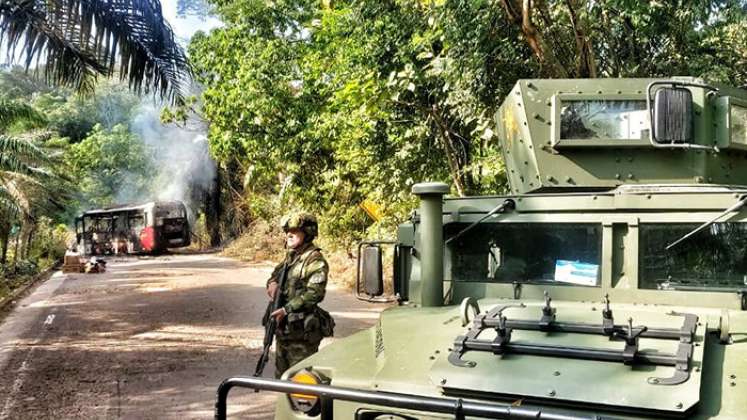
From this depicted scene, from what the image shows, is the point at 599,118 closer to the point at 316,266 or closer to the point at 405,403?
the point at 316,266

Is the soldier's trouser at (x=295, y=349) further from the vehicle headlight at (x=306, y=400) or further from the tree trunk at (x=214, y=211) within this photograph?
the tree trunk at (x=214, y=211)

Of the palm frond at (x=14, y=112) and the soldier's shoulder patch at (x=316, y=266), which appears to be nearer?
the soldier's shoulder patch at (x=316, y=266)

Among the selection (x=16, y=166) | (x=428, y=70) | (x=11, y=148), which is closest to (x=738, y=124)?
(x=428, y=70)

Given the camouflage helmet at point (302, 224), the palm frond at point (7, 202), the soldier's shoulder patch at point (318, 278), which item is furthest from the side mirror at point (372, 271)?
the palm frond at point (7, 202)

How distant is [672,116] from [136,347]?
754 centimetres

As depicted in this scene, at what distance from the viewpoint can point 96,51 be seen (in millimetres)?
7965

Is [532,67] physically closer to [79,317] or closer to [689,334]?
[689,334]

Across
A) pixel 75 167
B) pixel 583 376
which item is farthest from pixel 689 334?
pixel 75 167

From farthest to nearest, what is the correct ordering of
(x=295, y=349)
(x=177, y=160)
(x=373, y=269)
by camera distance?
(x=177, y=160) → (x=295, y=349) → (x=373, y=269)

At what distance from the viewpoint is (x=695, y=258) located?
3635 mm

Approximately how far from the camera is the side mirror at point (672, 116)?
411 centimetres

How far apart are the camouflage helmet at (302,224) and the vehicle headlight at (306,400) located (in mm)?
1850

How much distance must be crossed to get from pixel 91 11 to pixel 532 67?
Result: 4.58 m

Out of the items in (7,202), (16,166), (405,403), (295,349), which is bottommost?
(295,349)
